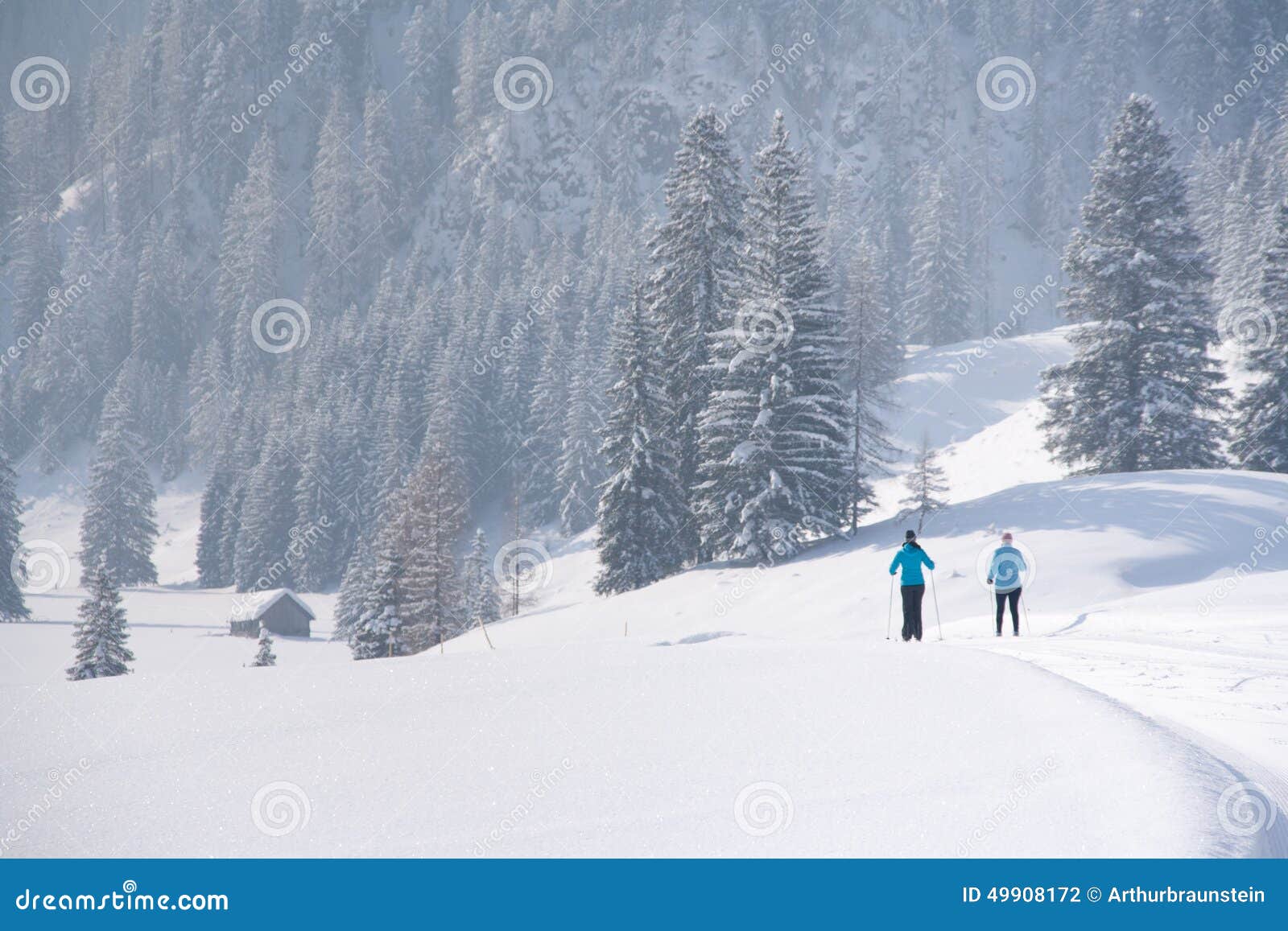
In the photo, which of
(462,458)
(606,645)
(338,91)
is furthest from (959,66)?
(606,645)

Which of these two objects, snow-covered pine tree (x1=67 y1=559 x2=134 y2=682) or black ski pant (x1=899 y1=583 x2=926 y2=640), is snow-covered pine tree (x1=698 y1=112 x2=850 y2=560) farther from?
snow-covered pine tree (x1=67 y1=559 x2=134 y2=682)

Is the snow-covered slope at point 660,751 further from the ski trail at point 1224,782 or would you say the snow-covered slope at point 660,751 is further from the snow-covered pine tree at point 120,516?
the snow-covered pine tree at point 120,516

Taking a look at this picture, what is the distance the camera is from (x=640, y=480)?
32.7 meters

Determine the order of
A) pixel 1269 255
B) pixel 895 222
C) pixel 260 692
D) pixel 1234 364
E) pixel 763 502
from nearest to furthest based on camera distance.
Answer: pixel 260 692 < pixel 763 502 < pixel 1269 255 < pixel 1234 364 < pixel 895 222

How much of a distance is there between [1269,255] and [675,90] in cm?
13202

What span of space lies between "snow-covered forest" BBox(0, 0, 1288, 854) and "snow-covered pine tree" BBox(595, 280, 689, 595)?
0.14 meters

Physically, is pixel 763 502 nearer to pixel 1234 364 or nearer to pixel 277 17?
pixel 1234 364

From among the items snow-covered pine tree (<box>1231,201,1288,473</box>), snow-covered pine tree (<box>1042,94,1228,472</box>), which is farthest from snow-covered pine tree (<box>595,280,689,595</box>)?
snow-covered pine tree (<box>1231,201,1288,473</box>)

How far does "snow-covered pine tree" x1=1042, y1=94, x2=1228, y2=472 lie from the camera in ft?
93.6

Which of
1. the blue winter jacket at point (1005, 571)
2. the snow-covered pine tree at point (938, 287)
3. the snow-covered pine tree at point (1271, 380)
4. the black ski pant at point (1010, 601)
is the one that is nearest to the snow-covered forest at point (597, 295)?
the snow-covered pine tree at point (1271, 380)

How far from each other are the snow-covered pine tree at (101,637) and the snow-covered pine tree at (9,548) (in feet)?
71.4

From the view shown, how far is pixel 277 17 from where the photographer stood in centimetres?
16750

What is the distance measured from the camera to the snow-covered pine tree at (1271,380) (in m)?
30.2

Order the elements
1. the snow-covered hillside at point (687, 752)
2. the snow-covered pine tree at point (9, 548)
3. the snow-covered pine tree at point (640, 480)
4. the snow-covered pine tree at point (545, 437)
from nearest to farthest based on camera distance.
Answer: the snow-covered hillside at point (687, 752) < the snow-covered pine tree at point (640, 480) < the snow-covered pine tree at point (9, 548) < the snow-covered pine tree at point (545, 437)
